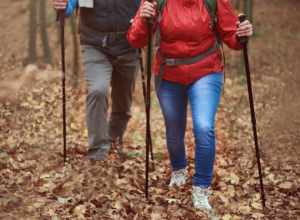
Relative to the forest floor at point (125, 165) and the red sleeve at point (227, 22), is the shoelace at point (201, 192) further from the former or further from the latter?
the red sleeve at point (227, 22)

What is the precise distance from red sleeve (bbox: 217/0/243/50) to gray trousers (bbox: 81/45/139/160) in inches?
68.2

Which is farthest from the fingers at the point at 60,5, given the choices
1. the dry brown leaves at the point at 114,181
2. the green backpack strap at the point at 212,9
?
the green backpack strap at the point at 212,9

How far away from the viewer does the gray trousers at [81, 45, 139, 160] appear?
17.7 feet

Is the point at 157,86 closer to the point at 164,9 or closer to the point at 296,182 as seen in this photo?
the point at 164,9

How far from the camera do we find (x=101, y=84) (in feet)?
17.6

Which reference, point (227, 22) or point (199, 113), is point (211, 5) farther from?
point (199, 113)

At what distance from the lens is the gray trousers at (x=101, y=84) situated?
541cm

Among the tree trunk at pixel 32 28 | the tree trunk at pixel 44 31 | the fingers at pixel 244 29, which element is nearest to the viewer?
the fingers at pixel 244 29

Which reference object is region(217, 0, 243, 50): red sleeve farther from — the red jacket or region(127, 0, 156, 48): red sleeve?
region(127, 0, 156, 48): red sleeve

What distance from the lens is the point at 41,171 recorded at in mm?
5246

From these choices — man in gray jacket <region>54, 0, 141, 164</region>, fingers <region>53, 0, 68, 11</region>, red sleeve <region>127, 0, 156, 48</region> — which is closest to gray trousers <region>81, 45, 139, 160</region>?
man in gray jacket <region>54, 0, 141, 164</region>

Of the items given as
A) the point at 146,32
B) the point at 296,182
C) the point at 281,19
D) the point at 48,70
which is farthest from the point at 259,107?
the point at 281,19

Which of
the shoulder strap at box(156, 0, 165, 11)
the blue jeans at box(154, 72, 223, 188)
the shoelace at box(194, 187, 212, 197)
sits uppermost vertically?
the shoulder strap at box(156, 0, 165, 11)

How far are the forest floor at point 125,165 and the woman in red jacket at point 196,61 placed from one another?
0.73 metres
